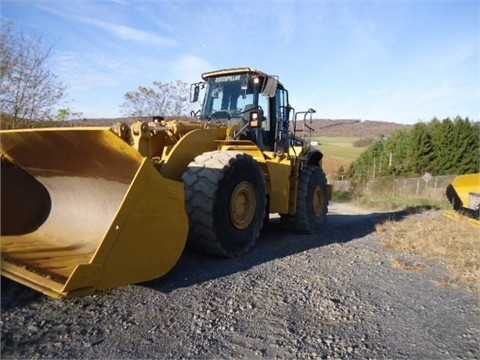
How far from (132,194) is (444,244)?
5.19 meters

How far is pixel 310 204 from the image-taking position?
7.04m

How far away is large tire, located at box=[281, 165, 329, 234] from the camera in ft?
22.4

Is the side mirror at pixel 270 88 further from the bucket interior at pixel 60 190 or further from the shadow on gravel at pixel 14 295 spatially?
the shadow on gravel at pixel 14 295

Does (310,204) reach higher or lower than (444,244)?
Answer: higher

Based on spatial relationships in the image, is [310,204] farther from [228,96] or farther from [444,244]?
[228,96]

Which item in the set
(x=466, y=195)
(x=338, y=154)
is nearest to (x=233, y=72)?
(x=466, y=195)

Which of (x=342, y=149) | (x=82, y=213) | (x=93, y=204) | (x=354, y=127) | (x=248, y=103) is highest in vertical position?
(x=354, y=127)

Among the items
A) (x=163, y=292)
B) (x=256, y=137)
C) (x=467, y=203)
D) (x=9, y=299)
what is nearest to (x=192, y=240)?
(x=163, y=292)

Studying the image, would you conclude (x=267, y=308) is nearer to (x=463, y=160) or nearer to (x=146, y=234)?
(x=146, y=234)

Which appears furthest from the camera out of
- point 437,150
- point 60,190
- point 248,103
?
point 437,150

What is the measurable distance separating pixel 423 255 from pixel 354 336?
3.28m

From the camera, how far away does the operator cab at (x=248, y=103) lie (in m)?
6.15

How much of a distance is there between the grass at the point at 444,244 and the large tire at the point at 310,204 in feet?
3.98

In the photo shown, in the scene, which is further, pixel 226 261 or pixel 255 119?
pixel 255 119
